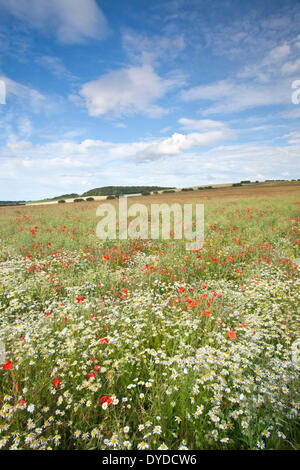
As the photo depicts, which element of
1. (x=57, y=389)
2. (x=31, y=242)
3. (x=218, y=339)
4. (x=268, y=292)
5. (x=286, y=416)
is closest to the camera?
(x=286, y=416)

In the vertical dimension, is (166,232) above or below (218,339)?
above

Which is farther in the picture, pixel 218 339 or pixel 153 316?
pixel 153 316

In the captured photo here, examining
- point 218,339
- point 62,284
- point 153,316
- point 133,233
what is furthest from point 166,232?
point 218,339

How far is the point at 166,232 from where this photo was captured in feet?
32.2

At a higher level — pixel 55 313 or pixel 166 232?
pixel 166 232

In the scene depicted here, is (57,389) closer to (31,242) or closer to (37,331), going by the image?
(37,331)

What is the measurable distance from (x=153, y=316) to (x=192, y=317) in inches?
27.3

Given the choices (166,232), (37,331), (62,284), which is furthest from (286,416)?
(166,232)

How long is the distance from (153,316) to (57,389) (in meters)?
1.78

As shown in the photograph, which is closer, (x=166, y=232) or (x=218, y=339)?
(x=218, y=339)

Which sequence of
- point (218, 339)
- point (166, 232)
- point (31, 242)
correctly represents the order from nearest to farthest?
1. point (218, 339)
2. point (31, 242)
3. point (166, 232)

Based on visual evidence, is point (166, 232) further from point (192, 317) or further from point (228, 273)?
point (192, 317)

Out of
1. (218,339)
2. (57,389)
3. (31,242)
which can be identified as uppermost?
(31,242)

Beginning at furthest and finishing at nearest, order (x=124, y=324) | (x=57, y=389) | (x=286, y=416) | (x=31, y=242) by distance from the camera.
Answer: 1. (x=31, y=242)
2. (x=124, y=324)
3. (x=57, y=389)
4. (x=286, y=416)
